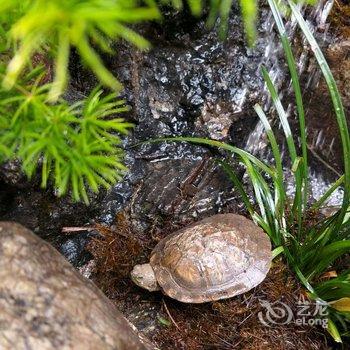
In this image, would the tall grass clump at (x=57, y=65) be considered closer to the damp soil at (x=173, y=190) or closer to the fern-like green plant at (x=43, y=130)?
the fern-like green plant at (x=43, y=130)

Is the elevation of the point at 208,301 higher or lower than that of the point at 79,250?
lower

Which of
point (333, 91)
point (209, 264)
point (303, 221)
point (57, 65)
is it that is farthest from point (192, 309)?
point (57, 65)

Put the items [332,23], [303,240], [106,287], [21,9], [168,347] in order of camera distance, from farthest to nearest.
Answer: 1. [332,23]
2. [303,240]
3. [106,287]
4. [168,347]
5. [21,9]

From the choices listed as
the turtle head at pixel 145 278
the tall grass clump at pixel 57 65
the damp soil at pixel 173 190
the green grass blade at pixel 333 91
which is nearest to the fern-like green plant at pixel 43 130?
the tall grass clump at pixel 57 65

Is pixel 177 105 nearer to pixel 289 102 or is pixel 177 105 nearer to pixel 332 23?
pixel 289 102

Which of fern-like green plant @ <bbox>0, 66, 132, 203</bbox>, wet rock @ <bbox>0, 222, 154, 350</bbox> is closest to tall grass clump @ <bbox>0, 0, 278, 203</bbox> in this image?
fern-like green plant @ <bbox>0, 66, 132, 203</bbox>

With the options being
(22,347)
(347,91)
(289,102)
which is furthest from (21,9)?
(347,91)
